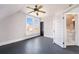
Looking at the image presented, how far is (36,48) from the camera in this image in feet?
5.41

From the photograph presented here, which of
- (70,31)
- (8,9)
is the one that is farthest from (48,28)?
(8,9)

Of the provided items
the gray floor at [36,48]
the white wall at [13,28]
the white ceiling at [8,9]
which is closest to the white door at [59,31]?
the gray floor at [36,48]

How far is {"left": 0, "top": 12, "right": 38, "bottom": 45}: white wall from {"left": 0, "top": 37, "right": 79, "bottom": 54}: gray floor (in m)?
0.08

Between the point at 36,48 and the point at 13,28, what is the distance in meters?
0.48

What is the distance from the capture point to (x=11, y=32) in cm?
168

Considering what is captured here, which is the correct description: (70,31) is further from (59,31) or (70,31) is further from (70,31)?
(59,31)

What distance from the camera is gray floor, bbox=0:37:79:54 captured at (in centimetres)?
158

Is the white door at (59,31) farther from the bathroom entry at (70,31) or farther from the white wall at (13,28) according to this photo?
the white wall at (13,28)

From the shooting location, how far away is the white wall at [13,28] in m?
1.60

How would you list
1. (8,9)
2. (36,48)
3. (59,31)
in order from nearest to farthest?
(8,9) → (36,48) → (59,31)

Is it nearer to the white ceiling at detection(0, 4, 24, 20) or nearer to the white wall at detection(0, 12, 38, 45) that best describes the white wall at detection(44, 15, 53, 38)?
the white wall at detection(0, 12, 38, 45)
